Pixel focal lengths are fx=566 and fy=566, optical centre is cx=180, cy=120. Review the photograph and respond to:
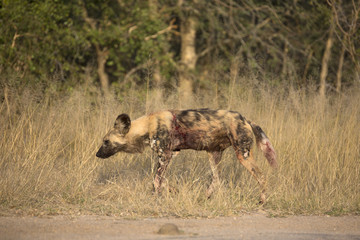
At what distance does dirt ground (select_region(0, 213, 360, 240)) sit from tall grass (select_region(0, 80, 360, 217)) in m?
0.24

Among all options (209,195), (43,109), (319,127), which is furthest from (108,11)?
(209,195)

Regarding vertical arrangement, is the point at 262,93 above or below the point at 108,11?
below

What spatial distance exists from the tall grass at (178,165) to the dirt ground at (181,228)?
236 millimetres

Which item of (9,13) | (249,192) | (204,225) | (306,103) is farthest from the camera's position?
(9,13)

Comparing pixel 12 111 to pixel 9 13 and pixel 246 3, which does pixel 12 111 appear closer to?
pixel 9 13

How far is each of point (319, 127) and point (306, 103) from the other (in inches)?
34.3

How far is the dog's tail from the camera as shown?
18.6ft

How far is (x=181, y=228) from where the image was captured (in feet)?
14.6

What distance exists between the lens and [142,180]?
20.2 ft

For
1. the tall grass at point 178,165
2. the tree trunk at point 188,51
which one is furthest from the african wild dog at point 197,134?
the tree trunk at point 188,51

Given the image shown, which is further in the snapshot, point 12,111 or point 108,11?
point 108,11

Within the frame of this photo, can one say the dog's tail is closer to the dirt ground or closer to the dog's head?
the dirt ground

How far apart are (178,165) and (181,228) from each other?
2039 mm

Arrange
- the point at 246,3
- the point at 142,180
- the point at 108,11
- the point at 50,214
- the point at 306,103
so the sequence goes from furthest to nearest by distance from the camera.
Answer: the point at 246,3, the point at 108,11, the point at 306,103, the point at 142,180, the point at 50,214
